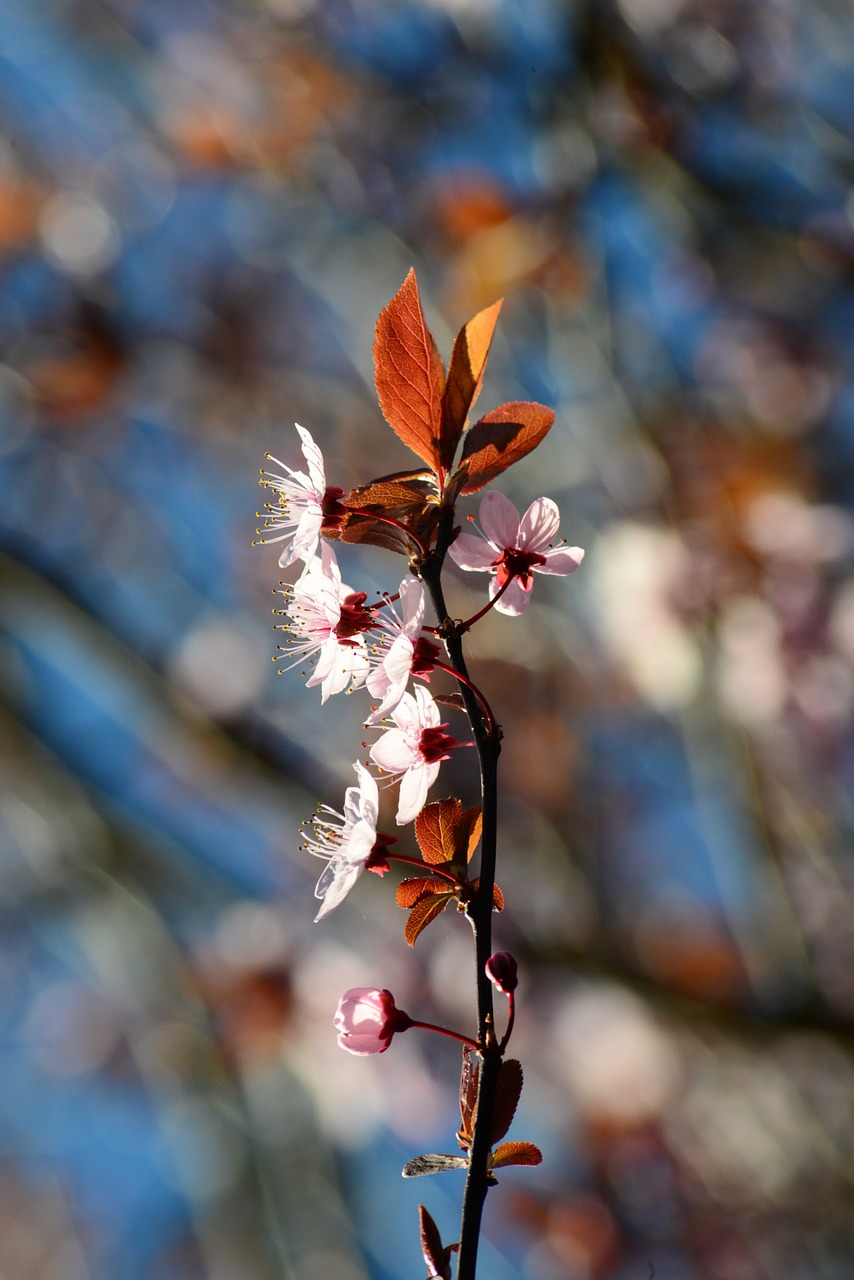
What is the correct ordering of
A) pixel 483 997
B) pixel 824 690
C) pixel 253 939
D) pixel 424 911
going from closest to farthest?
pixel 483 997, pixel 424 911, pixel 824 690, pixel 253 939

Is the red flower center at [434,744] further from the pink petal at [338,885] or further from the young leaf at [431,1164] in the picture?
the young leaf at [431,1164]

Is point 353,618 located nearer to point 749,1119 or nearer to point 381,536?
point 381,536

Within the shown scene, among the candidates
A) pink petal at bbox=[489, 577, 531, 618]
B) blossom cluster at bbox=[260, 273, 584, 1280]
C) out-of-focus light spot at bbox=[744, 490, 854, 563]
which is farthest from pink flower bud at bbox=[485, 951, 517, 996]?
out-of-focus light spot at bbox=[744, 490, 854, 563]

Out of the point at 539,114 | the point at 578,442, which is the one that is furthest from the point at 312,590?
the point at 539,114

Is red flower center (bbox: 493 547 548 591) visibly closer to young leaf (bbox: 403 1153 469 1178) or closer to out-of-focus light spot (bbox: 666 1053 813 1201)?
young leaf (bbox: 403 1153 469 1178)

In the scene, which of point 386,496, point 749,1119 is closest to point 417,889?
point 386,496

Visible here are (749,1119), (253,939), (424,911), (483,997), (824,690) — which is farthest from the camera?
(253,939)
